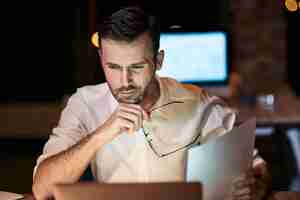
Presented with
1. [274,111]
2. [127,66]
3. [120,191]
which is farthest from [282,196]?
[274,111]

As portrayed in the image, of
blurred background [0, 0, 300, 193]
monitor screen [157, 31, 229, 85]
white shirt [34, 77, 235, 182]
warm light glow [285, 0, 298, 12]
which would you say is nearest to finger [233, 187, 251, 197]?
white shirt [34, 77, 235, 182]

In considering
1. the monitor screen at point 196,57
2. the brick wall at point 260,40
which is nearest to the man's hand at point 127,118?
the monitor screen at point 196,57

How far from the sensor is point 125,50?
2.38 m

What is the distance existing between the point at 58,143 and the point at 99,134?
0.76 feet

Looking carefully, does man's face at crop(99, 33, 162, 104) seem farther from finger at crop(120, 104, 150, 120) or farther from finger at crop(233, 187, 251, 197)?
finger at crop(233, 187, 251, 197)

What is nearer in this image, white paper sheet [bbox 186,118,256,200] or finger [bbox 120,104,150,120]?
white paper sheet [bbox 186,118,256,200]

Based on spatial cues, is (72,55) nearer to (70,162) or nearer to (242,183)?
(70,162)

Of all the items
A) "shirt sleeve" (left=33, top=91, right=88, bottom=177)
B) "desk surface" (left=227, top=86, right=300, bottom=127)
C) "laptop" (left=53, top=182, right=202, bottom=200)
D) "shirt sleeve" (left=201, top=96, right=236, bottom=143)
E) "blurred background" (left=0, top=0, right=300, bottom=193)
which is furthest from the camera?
"blurred background" (left=0, top=0, right=300, bottom=193)

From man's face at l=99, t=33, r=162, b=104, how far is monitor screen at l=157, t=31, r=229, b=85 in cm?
253

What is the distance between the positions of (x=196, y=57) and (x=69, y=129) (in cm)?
268

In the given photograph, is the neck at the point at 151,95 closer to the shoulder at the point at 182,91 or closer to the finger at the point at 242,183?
the shoulder at the point at 182,91

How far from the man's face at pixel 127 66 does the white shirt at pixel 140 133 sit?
0.17 metres

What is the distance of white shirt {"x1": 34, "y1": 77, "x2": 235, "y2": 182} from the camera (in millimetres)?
2543

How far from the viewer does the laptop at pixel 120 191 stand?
174 centimetres
